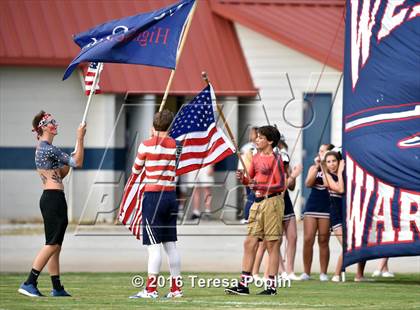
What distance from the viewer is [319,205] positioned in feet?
53.0

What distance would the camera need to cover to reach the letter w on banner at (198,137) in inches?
572

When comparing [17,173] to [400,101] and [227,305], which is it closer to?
[400,101]

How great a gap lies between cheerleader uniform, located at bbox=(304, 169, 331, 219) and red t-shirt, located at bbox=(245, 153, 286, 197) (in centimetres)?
239

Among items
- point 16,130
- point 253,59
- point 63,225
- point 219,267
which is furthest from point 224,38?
point 63,225

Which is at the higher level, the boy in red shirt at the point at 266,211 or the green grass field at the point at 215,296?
the boy in red shirt at the point at 266,211

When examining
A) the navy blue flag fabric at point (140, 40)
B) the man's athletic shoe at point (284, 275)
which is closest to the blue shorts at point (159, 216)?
the navy blue flag fabric at point (140, 40)

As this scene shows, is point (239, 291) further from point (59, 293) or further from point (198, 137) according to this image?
point (198, 137)

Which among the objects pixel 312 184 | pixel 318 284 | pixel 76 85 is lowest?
pixel 318 284

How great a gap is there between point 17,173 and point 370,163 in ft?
37.7

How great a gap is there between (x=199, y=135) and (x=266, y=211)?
1.57m

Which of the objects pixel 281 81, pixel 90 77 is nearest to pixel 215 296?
pixel 90 77

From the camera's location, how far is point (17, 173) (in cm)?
2558

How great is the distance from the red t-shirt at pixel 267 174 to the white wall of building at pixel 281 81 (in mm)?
12784

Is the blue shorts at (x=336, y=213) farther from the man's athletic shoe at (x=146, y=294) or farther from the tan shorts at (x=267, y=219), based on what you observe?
the man's athletic shoe at (x=146, y=294)
